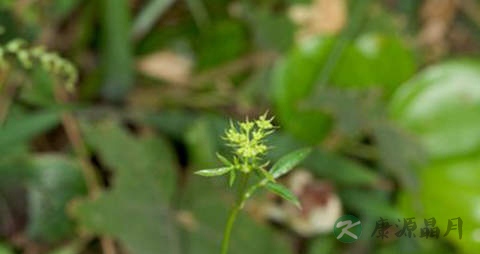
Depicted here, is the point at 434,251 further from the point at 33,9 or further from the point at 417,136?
the point at 33,9

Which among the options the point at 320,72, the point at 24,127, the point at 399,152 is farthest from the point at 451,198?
the point at 24,127

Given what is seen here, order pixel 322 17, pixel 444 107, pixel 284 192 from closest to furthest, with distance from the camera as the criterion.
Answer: pixel 284 192 → pixel 444 107 → pixel 322 17

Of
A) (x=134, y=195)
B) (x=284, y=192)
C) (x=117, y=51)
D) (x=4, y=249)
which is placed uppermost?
(x=117, y=51)

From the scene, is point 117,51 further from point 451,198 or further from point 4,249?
point 451,198

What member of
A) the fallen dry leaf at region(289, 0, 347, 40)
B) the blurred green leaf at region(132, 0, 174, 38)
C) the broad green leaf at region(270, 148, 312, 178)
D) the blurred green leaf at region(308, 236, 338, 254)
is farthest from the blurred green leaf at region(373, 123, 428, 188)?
the broad green leaf at region(270, 148, 312, 178)

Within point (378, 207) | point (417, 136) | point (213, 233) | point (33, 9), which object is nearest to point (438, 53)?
point (417, 136)
